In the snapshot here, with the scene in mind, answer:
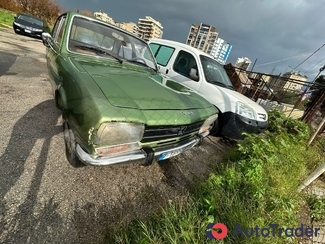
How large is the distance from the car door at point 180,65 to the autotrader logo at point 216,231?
10.3 feet

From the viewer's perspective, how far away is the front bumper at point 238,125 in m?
3.72

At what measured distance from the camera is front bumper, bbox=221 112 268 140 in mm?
3721

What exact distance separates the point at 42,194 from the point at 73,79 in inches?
48.0

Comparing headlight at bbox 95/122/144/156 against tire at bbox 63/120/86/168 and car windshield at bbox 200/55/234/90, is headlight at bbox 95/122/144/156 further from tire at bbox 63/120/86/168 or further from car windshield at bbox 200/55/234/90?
car windshield at bbox 200/55/234/90

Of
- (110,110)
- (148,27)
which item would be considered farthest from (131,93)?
(148,27)

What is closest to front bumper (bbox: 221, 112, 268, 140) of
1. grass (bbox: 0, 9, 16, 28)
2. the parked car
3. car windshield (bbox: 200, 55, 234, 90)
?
the parked car

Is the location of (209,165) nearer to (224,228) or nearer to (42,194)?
(224,228)

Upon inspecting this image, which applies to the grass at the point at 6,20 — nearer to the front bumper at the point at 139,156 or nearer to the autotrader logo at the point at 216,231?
the front bumper at the point at 139,156

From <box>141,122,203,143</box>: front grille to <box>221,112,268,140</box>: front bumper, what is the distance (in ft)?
6.13

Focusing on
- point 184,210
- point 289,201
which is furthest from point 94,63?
point 289,201

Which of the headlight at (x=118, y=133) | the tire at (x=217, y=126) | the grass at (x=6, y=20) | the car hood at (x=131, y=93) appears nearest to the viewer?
the headlight at (x=118, y=133)

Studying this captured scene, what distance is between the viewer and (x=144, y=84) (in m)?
2.21

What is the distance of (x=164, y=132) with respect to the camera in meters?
1.86

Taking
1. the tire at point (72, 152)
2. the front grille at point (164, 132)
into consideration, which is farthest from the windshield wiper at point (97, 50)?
the front grille at point (164, 132)
